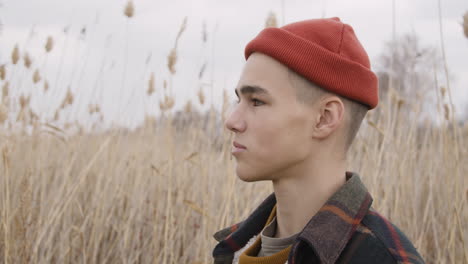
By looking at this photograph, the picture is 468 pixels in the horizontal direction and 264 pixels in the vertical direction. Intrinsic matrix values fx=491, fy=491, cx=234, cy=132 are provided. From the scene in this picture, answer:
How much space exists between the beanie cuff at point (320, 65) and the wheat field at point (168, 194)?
632mm

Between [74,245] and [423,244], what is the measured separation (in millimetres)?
1589

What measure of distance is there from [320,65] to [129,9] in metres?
1.34

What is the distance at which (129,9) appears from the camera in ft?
7.43

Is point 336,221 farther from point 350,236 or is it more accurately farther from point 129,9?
point 129,9

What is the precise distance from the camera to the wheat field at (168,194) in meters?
1.99

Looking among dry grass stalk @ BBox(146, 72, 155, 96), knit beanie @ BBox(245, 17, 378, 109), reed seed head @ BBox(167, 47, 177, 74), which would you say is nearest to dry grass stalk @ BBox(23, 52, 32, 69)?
Answer: dry grass stalk @ BBox(146, 72, 155, 96)

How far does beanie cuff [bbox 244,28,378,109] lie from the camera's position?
1.18 metres

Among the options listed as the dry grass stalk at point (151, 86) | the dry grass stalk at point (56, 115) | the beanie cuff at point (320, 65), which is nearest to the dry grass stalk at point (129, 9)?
the dry grass stalk at point (151, 86)

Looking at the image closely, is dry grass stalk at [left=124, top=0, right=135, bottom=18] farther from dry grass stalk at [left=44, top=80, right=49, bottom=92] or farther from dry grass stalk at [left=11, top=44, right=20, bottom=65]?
dry grass stalk at [left=44, top=80, right=49, bottom=92]

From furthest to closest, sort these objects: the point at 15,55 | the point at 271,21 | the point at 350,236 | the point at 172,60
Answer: the point at 15,55, the point at 172,60, the point at 271,21, the point at 350,236

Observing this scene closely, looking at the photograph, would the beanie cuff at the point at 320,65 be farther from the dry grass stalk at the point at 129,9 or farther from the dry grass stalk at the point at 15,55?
the dry grass stalk at the point at 15,55

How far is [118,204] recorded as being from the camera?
2658 mm

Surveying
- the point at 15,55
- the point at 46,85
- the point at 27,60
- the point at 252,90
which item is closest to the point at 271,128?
the point at 252,90

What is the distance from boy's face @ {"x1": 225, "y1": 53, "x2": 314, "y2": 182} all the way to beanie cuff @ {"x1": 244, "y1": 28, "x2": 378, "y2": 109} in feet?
0.15
